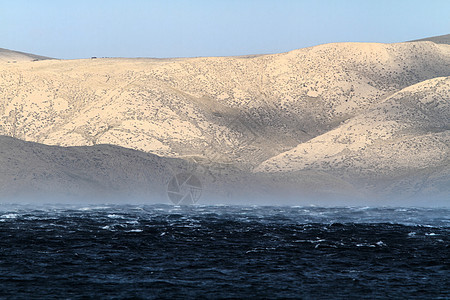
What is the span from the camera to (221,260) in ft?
188

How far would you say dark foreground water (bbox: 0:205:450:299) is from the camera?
44.6 m

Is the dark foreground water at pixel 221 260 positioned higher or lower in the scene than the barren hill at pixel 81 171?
lower

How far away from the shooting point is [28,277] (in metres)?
47.9

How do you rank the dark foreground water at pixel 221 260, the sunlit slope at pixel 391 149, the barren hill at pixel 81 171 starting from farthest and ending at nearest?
the sunlit slope at pixel 391 149 → the barren hill at pixel 81 171 → the dark foreground water at pixel 221 260

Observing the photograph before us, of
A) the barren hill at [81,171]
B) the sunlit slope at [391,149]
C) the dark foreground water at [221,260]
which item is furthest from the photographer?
the sunlit slope at [391,149]

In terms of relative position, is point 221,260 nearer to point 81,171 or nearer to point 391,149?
point 81,171

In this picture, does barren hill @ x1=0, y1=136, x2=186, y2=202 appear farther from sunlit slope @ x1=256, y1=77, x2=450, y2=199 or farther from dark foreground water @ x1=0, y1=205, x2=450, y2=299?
dark foreground water @ x1=0, y1=205, x2=450, y2=299

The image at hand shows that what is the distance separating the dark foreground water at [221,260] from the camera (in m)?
44.6

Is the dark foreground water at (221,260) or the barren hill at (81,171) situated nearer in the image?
the dark foreground water at (221,260)

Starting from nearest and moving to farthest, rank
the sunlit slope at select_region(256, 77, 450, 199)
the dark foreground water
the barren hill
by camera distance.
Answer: the dark foreground water, the barren hill, the sunlit slope at select_region(256, 77, 450, 199)

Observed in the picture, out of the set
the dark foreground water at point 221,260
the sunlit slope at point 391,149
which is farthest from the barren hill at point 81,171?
the dark foreground water at point 221,260

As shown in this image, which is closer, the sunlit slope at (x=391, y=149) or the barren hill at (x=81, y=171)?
the barren hill at (x=81, y=171)

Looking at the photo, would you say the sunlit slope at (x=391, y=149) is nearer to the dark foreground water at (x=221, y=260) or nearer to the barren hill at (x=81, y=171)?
the barren hill at (x=81, y=171)

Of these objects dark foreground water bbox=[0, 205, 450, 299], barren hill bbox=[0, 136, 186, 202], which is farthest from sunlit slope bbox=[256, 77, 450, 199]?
dark foreground water bbox=[0, 205, 450, 299]
